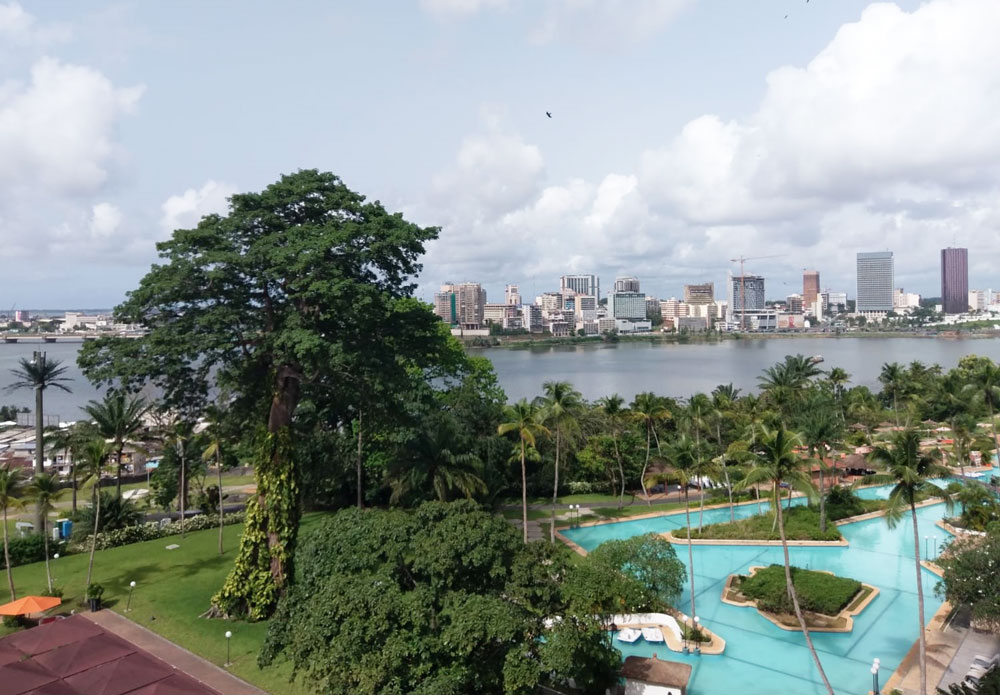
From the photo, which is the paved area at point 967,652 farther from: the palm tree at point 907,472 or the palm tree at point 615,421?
the palm tree at point 615,421

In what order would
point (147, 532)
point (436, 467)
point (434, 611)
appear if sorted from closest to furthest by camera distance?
point (434, 611), point (147, 532), point (436, 467)

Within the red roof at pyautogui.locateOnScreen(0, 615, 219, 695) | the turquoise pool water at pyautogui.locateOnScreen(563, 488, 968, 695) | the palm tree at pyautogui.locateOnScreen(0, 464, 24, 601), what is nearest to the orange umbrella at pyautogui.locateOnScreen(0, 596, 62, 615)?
the red roof at pyautogui.locateOnScreen(0, 615, 219, 695)

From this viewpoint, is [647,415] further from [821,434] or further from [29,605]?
[29,605]

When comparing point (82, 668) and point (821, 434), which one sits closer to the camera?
point (82, 668)

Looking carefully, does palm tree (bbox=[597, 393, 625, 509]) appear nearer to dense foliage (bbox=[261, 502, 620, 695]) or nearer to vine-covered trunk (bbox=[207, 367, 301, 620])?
vine-covered trunk (bbox=[207, 367, 301, 620])

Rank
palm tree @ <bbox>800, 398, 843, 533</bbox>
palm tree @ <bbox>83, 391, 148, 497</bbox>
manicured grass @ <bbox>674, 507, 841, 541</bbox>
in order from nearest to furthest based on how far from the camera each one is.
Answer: palm tree @ <bbox>83, 391, 148, 497</bbox> < palm tree @ <bbox>800, 398, 843, 533</bbox> < manicured grass @ <bbox>674, 507, 841, 541</bbox>

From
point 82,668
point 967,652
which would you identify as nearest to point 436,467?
point 82,668

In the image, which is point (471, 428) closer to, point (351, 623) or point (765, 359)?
point (351, 623)
